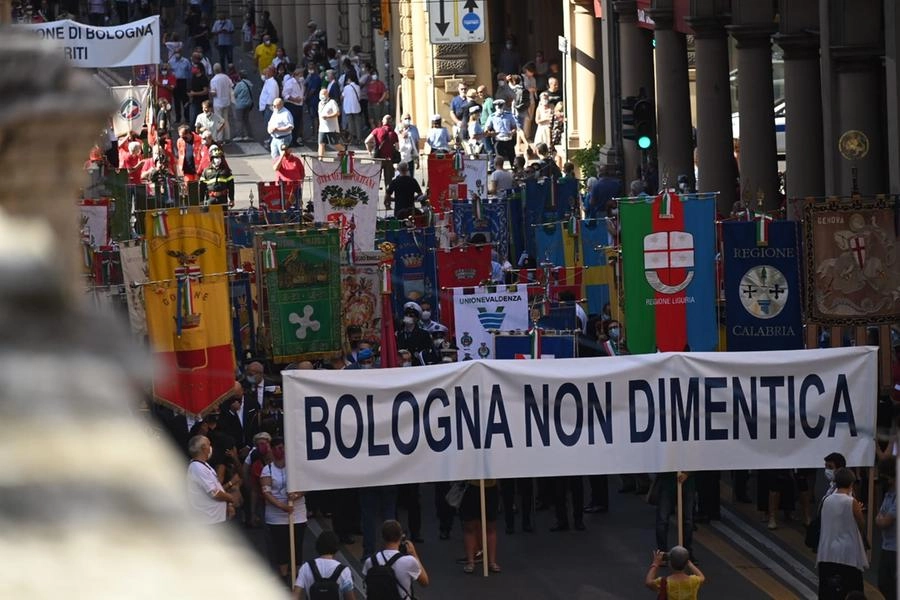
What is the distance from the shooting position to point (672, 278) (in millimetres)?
16844

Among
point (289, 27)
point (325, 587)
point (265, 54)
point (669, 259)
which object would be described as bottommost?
point (325, 587)

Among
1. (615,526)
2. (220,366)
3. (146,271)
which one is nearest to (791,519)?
(615,526)

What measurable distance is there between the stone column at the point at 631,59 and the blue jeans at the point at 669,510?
20824 mm

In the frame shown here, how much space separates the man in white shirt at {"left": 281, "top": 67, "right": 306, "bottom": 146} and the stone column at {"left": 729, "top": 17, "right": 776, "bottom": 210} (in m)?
17.3

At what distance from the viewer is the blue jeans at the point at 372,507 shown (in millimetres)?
15273

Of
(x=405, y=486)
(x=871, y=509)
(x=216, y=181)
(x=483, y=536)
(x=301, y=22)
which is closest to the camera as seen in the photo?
(x=871, y=509)

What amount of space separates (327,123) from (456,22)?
457cm

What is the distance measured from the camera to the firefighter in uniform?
2743 cm

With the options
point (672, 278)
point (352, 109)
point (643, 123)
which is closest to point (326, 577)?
point (672, 278)

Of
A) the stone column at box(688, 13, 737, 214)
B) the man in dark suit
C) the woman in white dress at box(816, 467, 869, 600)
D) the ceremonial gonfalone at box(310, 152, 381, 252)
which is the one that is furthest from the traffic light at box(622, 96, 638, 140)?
the woman in white dress at box(816, 467, 869, 600)

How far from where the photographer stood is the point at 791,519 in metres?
16.8

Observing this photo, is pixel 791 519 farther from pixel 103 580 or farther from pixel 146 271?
pixel 103 580

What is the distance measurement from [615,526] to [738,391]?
10.9ft

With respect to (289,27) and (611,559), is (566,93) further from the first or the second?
(611,559)
